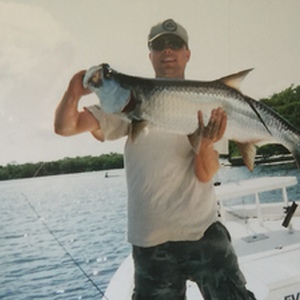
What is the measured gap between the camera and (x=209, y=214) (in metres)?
1.77

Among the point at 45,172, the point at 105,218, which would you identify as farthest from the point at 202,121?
the point at 105,218

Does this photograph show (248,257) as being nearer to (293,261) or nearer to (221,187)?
(293,261)

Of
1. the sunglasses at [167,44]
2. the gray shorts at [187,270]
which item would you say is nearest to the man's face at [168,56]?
the sunglasses at [167,44]

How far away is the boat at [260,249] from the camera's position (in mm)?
2701

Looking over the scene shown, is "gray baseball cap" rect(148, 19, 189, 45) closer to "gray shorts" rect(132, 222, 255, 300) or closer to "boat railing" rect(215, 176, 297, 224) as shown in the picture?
"gray shorts" rect(132, 222, 255, 300)

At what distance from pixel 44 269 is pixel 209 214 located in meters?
10.8

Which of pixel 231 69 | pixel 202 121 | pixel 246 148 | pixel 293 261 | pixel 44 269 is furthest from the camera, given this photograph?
pixel 44 269

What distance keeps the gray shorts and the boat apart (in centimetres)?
92

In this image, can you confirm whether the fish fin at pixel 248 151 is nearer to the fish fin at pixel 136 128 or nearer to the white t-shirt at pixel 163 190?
the white t-shirt at pixel 163 190

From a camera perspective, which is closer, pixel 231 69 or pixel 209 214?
pixel 209 214

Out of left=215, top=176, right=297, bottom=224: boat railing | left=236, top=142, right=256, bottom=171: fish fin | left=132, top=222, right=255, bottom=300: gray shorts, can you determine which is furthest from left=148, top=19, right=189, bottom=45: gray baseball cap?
left=215, top=176, right=297, bottom=224: boat railing

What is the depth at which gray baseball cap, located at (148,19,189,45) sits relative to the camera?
6.08ft

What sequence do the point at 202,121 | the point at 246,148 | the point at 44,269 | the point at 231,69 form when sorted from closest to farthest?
the point at 202,121, the point at 246,148, the point at 231,69, the point at 44,269

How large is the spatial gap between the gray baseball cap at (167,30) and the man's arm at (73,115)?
459mm
